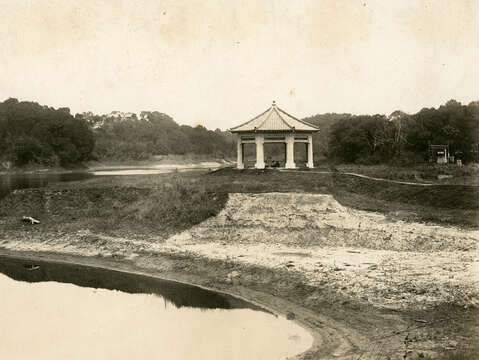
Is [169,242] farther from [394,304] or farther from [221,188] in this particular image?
[394,304]

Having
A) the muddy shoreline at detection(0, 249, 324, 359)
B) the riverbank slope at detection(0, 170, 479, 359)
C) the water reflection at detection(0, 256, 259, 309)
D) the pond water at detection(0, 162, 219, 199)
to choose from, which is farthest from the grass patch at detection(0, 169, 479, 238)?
the pond water at detection(0, 162, 219, 199)

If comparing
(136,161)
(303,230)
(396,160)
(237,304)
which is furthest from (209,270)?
(136,161)

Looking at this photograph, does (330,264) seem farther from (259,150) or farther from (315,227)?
(259,150)

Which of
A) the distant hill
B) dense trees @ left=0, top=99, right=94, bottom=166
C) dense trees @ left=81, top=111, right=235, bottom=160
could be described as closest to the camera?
dense trees @ left=0, top=99, right=94, bottom=166

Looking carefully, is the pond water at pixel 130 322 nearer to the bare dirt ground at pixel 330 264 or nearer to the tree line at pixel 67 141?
the bare dirt ground at pixel 330 264

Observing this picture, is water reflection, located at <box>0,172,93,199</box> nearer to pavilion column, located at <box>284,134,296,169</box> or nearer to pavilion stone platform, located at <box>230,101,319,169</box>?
pavilion stone platform, located at <box>230,101,319,169</box>

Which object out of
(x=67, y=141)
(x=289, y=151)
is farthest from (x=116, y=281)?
(x=67, y=141)
